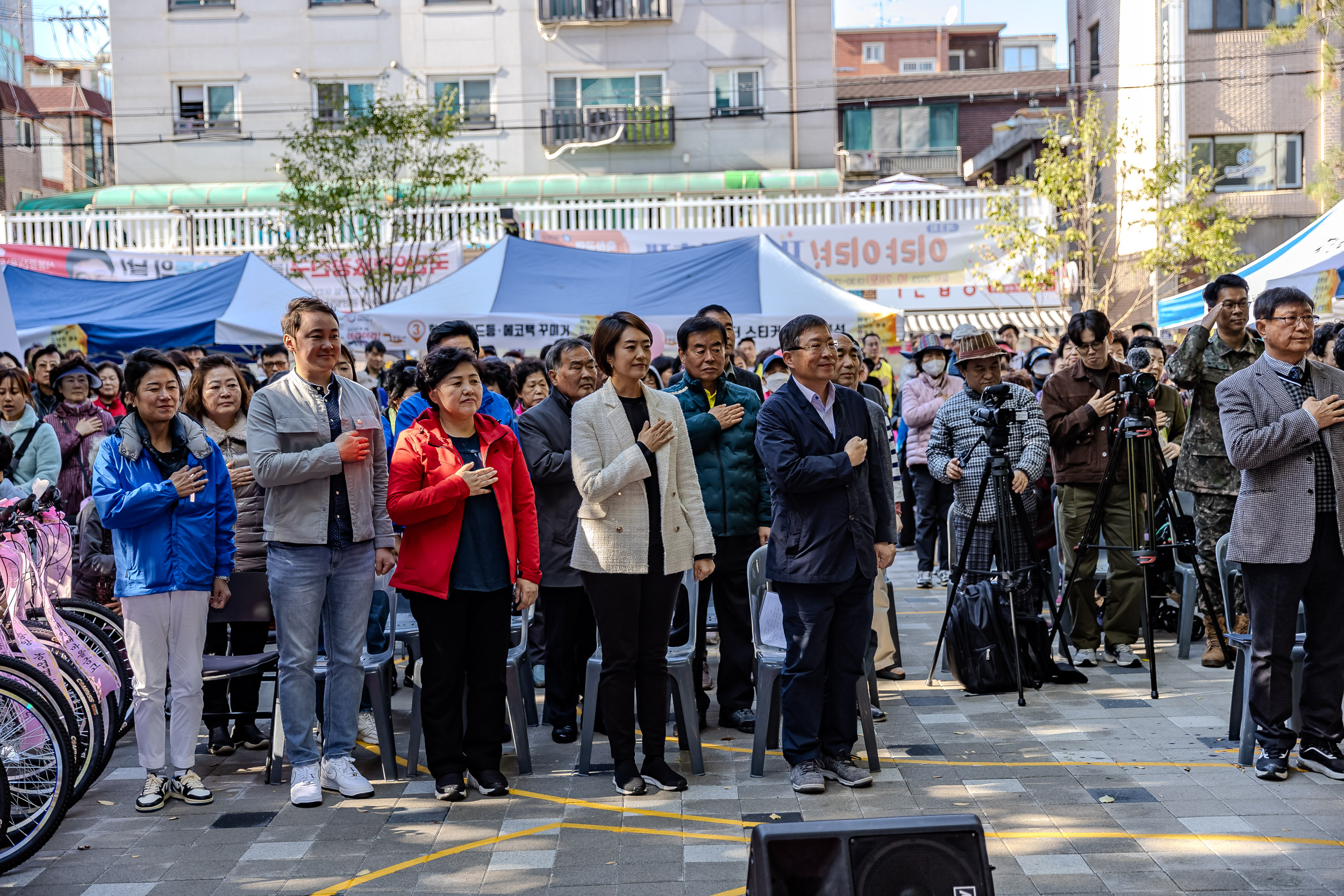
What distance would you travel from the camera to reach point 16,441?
788cm

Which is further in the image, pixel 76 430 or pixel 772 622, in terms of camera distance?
pixel 76 430

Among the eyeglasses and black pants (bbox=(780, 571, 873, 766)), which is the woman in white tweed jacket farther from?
→ the eyeglasses

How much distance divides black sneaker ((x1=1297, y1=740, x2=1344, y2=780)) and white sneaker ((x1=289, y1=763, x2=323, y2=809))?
169 inches

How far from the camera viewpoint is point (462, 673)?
551 cm

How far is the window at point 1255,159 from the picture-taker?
26.3 meters

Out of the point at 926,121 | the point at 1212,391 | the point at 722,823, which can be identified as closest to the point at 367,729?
the point at 722,823

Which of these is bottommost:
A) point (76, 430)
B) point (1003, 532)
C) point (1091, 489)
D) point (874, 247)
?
point (1003, 532)

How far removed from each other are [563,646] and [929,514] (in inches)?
200

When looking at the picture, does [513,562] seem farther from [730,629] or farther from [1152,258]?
[1152,258]

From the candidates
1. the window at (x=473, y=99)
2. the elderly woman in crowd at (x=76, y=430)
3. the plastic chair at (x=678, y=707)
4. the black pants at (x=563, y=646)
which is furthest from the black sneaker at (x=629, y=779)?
the window at (x=473, y=99)

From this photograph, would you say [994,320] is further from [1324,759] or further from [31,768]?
[31,768]

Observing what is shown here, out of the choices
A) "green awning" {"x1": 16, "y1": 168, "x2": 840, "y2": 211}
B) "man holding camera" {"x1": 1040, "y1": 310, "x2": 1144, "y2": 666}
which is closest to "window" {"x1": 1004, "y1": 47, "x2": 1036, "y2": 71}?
"green awning" {"x1": 16, "y1": 168, "x2": 840, "y2": 211}

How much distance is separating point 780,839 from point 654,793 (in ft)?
7.74

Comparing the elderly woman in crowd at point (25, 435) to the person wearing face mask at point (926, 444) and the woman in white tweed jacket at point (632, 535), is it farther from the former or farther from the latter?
the person wearing face mask at point (926, 444)
